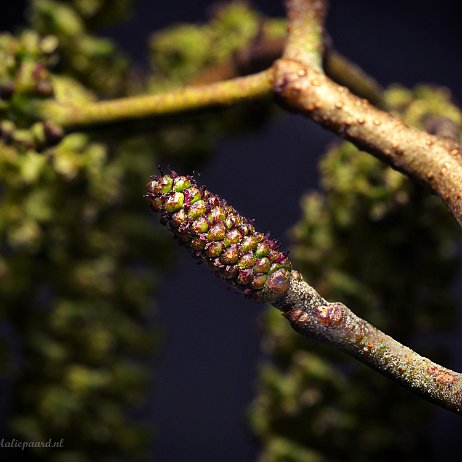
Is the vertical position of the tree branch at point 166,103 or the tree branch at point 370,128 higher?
the tree branch at point 370,128

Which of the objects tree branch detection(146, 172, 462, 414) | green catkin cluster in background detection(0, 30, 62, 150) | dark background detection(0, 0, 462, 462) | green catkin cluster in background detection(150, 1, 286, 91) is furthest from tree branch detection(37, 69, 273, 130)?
dark background detection(0, 0, 462, 462)

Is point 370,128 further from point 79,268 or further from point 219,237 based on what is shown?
point 79,268

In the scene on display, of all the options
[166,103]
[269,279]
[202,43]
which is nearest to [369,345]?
[269,279]

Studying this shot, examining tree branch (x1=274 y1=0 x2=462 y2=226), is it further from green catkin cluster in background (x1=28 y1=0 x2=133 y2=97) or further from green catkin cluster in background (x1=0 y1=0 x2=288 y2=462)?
green catkin cluster in background (x1=28 y1=0 x2=133 y2=97)

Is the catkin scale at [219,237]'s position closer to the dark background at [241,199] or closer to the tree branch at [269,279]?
the tree branch at [269,279]

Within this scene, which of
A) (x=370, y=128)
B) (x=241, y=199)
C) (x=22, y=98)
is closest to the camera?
(x=370, y=128)

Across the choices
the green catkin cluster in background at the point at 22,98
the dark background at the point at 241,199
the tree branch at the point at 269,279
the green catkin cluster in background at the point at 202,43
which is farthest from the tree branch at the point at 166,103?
the dark background at the point at 241,199
